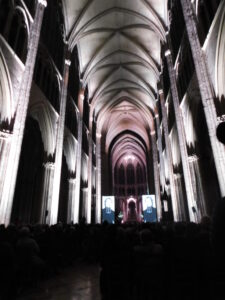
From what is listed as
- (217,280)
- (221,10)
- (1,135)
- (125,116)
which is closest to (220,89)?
(221,10)

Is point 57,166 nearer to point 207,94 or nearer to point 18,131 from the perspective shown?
point 18,131

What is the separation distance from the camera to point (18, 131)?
9.23m

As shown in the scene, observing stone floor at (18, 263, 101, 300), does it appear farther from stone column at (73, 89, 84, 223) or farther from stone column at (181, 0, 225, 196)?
stone column at (73, 89, 84, 223)

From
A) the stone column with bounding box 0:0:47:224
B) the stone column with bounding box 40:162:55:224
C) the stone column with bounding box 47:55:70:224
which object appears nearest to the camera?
the stone column with bounding box 0:0:47:224

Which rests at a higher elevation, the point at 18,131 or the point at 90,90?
the point at 90,90

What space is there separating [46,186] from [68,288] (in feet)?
30.7

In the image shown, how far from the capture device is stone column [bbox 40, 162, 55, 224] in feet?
42.2

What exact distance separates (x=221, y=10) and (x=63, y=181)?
649 inches

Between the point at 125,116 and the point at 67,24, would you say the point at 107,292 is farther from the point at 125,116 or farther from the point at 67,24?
the point at 125,116

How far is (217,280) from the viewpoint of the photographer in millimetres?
3344

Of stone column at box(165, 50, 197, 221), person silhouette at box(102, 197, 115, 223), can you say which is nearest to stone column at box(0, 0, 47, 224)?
stone column at box(165, 50, 197, 221)

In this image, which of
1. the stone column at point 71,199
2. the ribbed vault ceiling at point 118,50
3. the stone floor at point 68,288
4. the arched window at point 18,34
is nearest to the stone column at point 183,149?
the ribbed vault ceiling at point 118,50

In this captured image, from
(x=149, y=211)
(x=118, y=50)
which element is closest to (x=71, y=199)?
(x=149, y=211)

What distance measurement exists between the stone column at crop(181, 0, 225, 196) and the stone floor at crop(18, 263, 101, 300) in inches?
226
